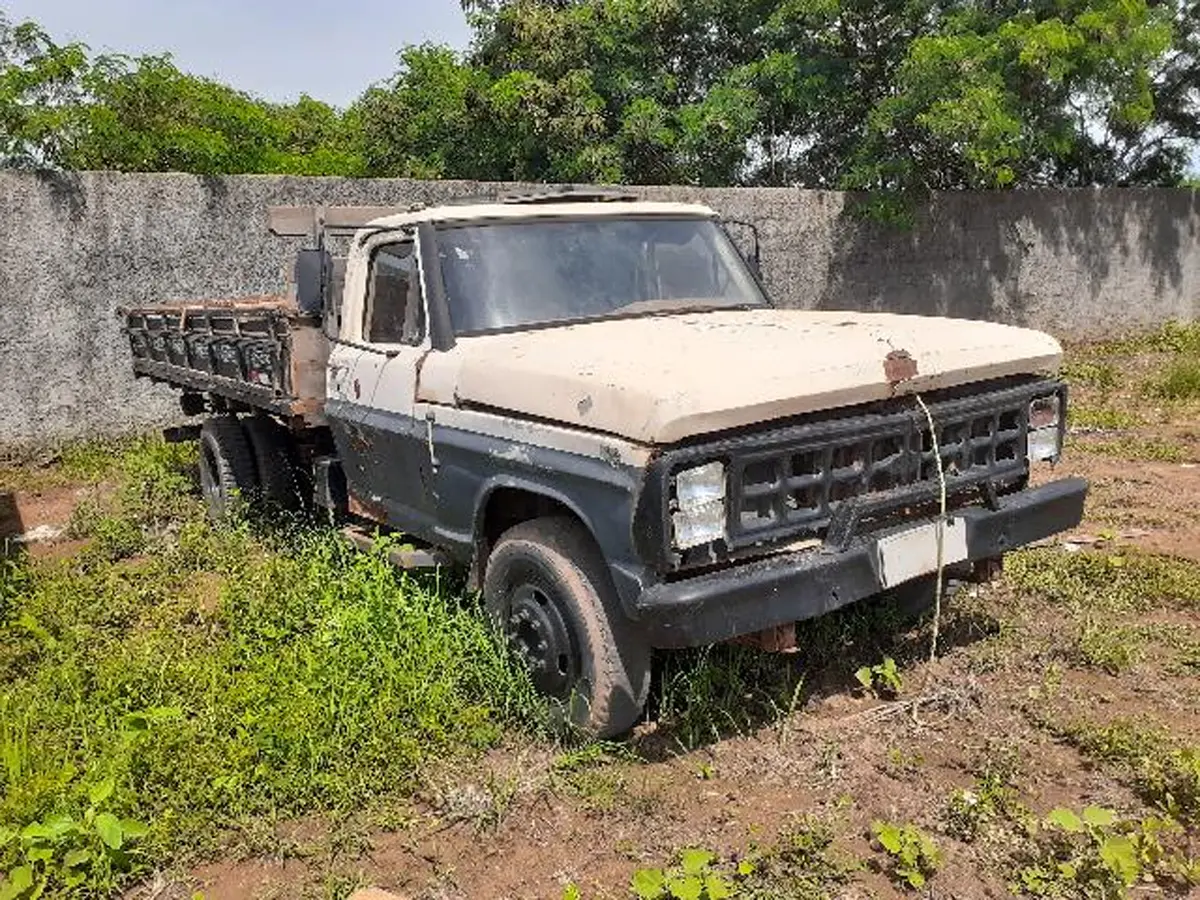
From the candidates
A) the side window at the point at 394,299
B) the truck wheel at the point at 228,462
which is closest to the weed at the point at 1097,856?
the side window at the point at 394,299

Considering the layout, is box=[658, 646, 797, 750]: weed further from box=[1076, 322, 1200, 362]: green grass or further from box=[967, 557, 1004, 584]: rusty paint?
box=[1076, 322, 1200, 362]: green grass

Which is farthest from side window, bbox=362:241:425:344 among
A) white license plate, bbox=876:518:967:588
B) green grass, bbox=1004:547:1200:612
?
green grass, bbox=1004:547:1200:612

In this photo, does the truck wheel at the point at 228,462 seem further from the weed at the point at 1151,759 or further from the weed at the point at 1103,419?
the weed at the point at 1103,419

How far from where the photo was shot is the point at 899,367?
360cm

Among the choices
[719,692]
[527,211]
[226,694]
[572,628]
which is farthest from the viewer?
[527,211]

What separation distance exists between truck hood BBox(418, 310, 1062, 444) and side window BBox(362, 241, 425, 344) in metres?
0.27

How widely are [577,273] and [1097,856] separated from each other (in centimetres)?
289

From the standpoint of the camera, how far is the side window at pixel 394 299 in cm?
448

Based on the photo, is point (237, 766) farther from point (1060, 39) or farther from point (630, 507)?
point (1060, 39)

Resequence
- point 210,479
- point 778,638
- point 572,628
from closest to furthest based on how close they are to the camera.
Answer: point 778,638 → point 572,628 → point 210,479

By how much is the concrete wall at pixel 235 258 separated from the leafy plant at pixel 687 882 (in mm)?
7135

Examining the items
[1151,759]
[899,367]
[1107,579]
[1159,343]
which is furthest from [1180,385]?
[899,367]

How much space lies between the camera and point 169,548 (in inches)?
236

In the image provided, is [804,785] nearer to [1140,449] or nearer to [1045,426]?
[1045,426]
